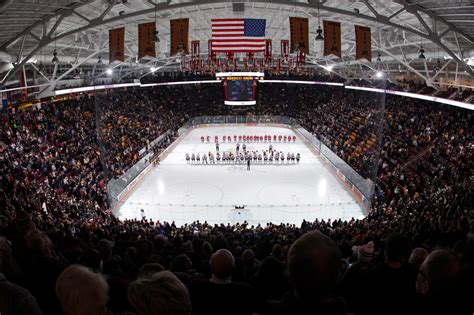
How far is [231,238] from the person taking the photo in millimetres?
11062

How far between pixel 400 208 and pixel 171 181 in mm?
14902

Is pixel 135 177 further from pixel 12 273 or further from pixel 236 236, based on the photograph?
pixel 12 273

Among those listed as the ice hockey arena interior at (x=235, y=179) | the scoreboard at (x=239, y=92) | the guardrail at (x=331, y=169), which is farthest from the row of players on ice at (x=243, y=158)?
the scoreboard at (x=239, y=92)

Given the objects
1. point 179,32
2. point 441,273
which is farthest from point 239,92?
point 441,273

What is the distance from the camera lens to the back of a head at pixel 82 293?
72.8 inches

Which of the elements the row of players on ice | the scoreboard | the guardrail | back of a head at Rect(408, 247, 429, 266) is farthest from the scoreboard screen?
back of a head at Rect(408, 247, 429, 266)

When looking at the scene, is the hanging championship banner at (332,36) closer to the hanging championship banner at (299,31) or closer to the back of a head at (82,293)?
the hanging championship banner at (299,31)

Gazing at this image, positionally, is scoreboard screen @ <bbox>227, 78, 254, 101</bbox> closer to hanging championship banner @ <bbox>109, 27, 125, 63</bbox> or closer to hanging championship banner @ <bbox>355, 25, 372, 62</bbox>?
hanging championship banner @ <bbox>109, 27, 125, 63</bbox>

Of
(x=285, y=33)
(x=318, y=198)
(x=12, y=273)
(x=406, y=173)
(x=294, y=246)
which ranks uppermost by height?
(x=285, y=33)

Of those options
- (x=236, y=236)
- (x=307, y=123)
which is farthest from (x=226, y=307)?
(x=307, y=123)

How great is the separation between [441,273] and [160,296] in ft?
6.03

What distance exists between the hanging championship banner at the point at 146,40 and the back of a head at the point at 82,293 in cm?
1478

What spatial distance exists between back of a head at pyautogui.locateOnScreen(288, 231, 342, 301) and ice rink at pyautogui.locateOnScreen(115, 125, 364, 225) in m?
15.5

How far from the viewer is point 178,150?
35.9m
